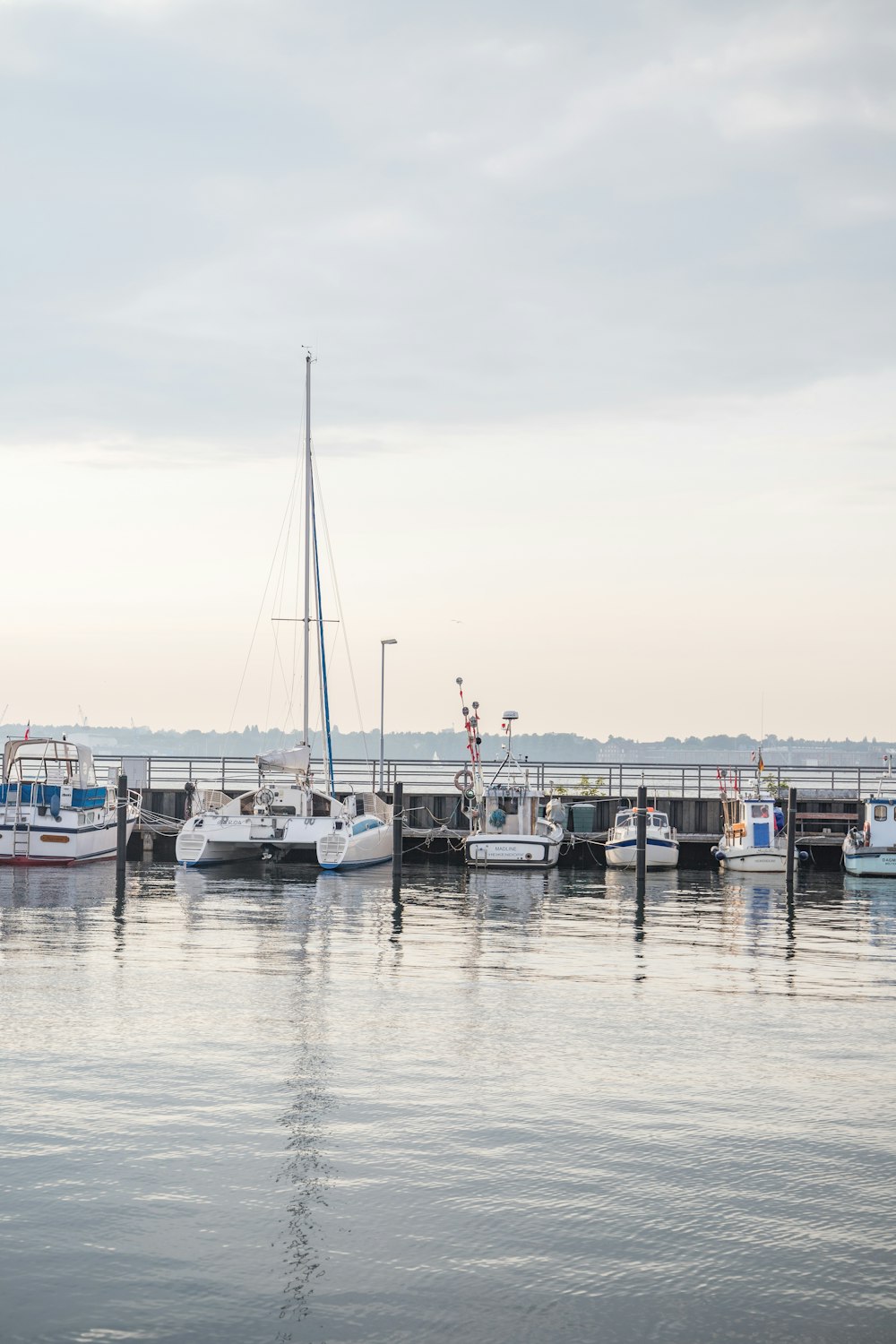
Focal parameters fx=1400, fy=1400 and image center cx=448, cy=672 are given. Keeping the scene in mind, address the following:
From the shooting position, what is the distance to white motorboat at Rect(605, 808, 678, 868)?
4556cm

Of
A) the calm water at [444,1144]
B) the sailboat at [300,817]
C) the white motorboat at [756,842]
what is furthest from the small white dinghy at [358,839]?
the calm water at [444,1144]

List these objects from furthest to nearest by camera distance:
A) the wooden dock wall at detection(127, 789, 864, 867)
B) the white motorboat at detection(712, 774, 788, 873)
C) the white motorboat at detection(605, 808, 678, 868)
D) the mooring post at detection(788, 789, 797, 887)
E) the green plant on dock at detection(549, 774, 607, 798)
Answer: the green plant on dock at detection(549, 774, 607, 798) → the wooden dock wall at detection(127, 789, 864, 867) → the white motorboat at detection(605, 808, 678, 868) → the white motorboat at detection(712, 774, 788, 873) → the mooring post at detection(788, 789, 797, 887)

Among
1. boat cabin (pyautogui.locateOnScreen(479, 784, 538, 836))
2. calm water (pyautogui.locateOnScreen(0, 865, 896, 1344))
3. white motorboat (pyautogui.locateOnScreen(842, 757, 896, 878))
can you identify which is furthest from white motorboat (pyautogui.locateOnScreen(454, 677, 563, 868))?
calm water (pyautogui.locateOnScreen(0, 865, 896, 1344))

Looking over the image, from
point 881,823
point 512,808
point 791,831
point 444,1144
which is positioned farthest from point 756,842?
point 444,1144

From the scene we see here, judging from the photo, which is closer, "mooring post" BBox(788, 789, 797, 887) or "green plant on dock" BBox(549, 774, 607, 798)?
"mooring post" BBox(788, 789, 797, 887)

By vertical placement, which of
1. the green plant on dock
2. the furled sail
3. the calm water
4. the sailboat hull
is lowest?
the calm water

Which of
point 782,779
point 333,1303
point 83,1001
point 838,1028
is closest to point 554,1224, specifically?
point 333,1303

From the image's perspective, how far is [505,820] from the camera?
4753 cm

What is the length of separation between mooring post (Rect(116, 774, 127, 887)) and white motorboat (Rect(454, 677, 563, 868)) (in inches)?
448

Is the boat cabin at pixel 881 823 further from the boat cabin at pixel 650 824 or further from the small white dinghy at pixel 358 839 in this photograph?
the small white dinghy at pixel 358 839

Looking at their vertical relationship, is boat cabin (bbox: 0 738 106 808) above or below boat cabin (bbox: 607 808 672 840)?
above

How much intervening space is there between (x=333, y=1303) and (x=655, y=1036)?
9.04m

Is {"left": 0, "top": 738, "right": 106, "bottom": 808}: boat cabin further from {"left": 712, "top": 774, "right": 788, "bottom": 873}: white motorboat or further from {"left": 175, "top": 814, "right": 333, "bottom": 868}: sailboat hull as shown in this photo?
{"left": 712, "top": 774, "right": 788, "bottom": 873}: white motorboat

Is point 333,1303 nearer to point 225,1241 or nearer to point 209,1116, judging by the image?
point 225,1241
